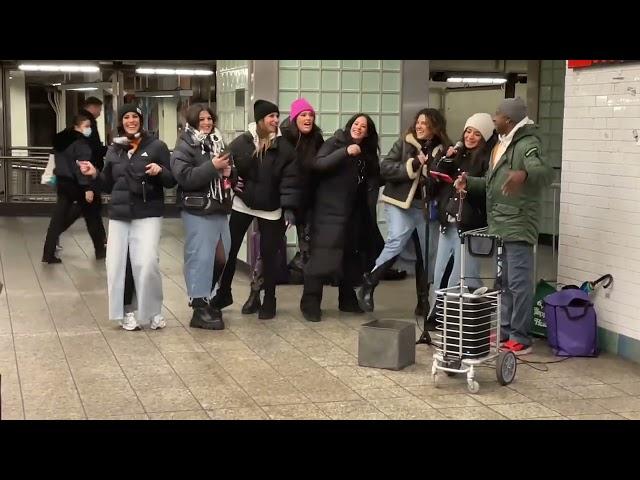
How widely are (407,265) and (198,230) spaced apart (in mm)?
1867

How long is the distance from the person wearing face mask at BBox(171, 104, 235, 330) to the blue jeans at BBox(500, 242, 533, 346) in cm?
208

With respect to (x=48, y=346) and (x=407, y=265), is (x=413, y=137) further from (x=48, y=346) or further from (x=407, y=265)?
(x=48, y=346)

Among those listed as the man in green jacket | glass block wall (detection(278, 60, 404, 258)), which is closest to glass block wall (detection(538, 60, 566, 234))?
glass block wall (detection(278, 60, 404, 258))

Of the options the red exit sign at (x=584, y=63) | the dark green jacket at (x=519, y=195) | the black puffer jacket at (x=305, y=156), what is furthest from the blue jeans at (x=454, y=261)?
the red exit sign at (x=584, y=63)

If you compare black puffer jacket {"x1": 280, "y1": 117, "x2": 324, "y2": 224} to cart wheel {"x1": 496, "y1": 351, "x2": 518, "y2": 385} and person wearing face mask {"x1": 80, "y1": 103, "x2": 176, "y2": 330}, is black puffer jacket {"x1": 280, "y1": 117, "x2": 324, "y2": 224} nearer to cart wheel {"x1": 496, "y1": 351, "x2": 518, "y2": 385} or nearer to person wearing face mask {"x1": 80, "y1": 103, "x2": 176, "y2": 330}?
person wearing face mask {"x1": 80, "y1": 103, "x2": 176, "y2": 330}

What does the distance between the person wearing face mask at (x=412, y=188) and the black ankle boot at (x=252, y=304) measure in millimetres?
938

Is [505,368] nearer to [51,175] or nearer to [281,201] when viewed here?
[281,201]

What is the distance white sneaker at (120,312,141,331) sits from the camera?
650cm

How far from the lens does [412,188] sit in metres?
6.77

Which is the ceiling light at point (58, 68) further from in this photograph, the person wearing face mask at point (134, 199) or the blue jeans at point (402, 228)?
the blue jeans at point (402, 228)

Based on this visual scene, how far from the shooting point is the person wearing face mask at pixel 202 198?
630 centimetres

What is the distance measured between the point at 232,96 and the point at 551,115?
171 inches

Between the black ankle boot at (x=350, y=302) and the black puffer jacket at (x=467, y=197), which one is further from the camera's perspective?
the black ankle boot at (x=350, y=302)
